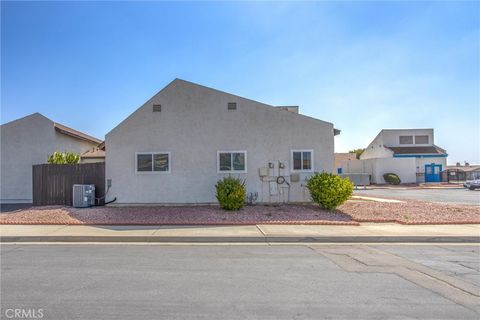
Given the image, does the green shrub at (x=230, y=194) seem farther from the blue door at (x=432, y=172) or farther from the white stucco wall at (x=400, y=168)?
the blue door at (x=432, y=172)

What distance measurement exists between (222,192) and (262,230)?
3.38 metres

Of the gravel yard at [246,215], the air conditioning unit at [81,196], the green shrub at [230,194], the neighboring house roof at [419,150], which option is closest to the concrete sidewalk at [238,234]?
the gravel yard at [246,215]

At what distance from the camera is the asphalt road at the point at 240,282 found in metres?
4.64

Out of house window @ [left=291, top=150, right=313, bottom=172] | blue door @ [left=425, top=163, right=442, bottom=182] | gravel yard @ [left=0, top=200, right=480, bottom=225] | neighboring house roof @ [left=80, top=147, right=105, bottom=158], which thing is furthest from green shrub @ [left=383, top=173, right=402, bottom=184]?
neighboring house roof @ [left=80, top=147, right=105, bottom=158]

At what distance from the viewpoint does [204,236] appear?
9.80 metres

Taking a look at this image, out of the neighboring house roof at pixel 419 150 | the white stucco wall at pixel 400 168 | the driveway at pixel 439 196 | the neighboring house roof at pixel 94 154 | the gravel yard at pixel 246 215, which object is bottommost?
the driveway at pixel 439 196

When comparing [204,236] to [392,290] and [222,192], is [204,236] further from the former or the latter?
[392,290]

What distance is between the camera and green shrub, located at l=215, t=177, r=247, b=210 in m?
13.6

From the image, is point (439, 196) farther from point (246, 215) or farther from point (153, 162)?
point (153, 162)

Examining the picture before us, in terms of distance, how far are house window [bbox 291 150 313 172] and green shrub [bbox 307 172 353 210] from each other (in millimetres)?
1350

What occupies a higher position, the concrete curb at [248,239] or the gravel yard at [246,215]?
the gravel yard at [246,215]

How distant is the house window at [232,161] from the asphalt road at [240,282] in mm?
6797

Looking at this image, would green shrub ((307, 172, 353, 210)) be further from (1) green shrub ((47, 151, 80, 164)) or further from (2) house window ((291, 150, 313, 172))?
(1) green shrub ((47, 151, 80, 164))

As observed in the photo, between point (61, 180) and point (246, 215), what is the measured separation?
9282mm
